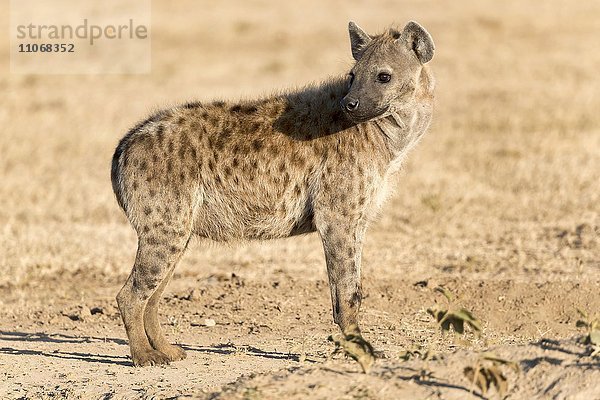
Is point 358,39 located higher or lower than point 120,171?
higher

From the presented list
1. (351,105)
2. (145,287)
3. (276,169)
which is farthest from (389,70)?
(145,287)

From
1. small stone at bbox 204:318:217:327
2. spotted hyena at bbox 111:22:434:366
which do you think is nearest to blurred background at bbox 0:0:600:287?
spotted hyena at bbox 111:22:434:366

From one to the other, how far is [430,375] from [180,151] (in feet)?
7.31

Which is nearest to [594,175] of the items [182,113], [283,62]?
[182,113]

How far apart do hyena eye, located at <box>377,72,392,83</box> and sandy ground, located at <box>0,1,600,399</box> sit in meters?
0.80

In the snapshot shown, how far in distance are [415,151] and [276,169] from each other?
14.8 ft

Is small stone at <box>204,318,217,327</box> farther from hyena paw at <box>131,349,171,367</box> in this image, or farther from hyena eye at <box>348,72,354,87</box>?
hyena eye at <box>348,72,354,87</box>

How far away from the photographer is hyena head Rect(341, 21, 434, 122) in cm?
607

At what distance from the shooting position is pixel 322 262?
8992 mm

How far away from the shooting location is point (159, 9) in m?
25.9

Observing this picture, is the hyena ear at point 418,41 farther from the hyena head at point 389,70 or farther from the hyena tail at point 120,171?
the hyena tail at point 120,171

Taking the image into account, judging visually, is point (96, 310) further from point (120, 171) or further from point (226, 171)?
point (226, 171)

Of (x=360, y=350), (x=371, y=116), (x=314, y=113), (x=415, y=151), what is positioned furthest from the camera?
(x=415, y=151)

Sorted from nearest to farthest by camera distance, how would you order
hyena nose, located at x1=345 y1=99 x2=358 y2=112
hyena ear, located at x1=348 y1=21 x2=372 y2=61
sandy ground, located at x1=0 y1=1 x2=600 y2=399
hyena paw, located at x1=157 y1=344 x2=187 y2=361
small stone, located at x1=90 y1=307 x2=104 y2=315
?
sandy ground, located at x1=0 y1=1 x2=600 y2=399 → hyena nose, located at x1=345 y1=99 x2=358 y2=112 → hyena paw, located at x1=157 y1=344 x2=187 y2=361 → hyena ear, located at x1=348 y1=21 x2=372 y2=61 → small stone, located at x1=90 y1=307 x2=104 y2=315
